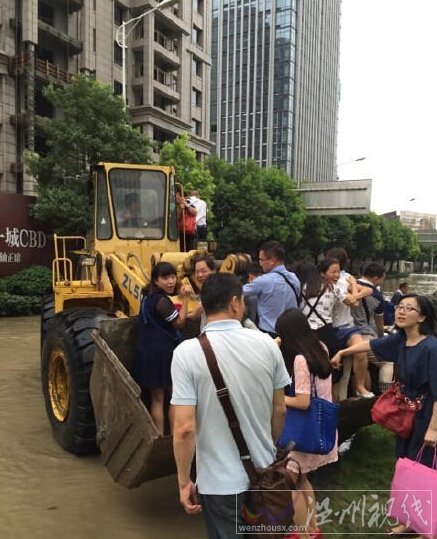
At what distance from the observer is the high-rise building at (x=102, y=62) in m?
26.3

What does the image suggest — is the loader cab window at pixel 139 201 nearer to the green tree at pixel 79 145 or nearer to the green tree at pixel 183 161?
the green tree at pixel 79 145

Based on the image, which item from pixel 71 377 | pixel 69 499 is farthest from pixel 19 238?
pixel 69 499

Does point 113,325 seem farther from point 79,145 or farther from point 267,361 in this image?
point 79,145

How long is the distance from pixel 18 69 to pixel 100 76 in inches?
231

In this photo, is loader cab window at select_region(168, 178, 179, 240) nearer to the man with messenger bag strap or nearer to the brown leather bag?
the man with messenger bag strap

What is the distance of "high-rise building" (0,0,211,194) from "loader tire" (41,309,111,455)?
1822 centimetres

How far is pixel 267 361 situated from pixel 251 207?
2750 cm

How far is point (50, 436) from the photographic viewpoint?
5660mm

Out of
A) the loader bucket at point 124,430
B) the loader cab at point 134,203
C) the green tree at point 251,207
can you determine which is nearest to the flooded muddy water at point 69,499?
the loader bucket at point 124,430

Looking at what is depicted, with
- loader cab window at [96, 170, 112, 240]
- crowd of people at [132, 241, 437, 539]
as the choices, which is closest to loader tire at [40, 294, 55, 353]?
loader cab window at [96, 170, 112, 240]

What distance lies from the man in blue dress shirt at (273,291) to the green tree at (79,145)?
13814 millimetres

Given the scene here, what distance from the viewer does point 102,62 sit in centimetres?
3134

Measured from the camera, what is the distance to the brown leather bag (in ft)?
7.26

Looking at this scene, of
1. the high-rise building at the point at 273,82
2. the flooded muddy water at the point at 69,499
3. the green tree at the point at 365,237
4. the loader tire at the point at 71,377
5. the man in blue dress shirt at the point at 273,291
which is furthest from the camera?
the high-rise building at the point at 273,82
